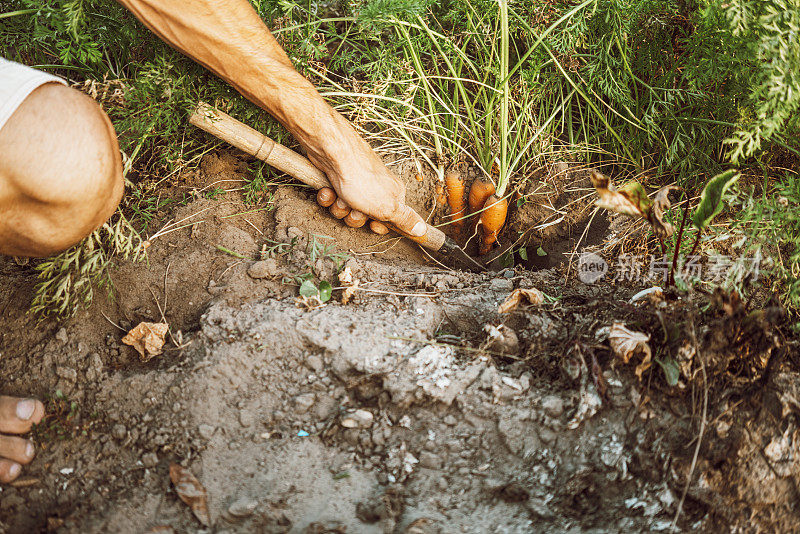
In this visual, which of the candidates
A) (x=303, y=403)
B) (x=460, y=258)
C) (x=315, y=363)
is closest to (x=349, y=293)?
(x=315, y=363)

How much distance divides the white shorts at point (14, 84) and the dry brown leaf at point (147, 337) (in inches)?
25.8

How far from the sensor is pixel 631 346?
1374 mm

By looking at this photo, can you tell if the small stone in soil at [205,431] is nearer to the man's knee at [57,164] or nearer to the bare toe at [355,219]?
the man's knee at [57,164]

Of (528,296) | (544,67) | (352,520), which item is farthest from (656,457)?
(544,67)

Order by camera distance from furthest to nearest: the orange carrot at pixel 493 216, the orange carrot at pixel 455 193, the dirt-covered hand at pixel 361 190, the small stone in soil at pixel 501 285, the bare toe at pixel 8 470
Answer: the orange carrot at pixel 455 193 → the orange carrot at pixel 493 216 → the dirt-covered hand at pixel 361 190 → the small stone in soil at pixel 501 285 → the bare toe at pixel 8 470

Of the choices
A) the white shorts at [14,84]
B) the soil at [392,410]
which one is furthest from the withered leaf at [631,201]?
the white shorts at [14,84]

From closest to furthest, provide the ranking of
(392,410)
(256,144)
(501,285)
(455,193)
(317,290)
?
(392,410) < (317,290) < (501,285) < (256,144) < (455,193)

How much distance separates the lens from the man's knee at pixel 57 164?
139cm

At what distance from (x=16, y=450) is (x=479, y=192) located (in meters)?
1.86

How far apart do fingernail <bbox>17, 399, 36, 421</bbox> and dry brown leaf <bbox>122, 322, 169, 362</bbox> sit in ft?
0.93

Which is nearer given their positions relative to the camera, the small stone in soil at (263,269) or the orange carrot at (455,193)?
the small stone in soil at (263,269)

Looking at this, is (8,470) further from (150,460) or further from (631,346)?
(631,346)

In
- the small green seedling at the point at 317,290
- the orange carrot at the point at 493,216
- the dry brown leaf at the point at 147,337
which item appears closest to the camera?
the dry brown leaf at the point at 147,337

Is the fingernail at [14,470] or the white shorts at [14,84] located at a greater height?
the white shorts at [14,84]
